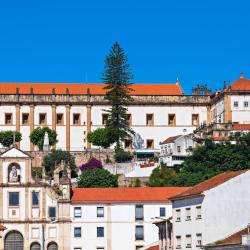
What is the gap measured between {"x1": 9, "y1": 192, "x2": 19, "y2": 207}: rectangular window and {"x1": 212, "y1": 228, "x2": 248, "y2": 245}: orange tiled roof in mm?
42422

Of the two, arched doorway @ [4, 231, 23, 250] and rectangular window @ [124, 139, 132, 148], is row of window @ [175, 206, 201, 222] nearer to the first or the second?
arched doorway @ [4, 231, 23, 250]

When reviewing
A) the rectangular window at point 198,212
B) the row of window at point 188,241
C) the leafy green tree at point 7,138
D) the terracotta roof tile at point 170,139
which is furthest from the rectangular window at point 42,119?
the rectangular window at point 198,212

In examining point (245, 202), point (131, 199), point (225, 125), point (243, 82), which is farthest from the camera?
point (243, 82)

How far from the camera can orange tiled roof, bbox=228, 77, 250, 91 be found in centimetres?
15250

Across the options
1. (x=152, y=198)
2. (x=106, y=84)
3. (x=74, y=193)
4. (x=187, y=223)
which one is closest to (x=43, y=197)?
(x=74, y=193)

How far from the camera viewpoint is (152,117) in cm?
15775

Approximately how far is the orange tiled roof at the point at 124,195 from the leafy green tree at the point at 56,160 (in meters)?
24.7

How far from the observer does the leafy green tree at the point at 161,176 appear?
415 feet

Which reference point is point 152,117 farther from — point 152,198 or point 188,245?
point 188,245

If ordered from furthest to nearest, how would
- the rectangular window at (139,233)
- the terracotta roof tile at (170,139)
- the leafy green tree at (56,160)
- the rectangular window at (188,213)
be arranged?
the terracotta roof tile at (170,139) < the leafy green tree at (56,160) < the rectangular window at (139,233) < the rectangular window at (188,213)

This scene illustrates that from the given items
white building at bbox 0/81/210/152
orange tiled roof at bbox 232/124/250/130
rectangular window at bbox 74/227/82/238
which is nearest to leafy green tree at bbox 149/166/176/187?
orange tiled roof at bbox 232/124/250/130

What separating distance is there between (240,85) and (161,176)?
27.7 m

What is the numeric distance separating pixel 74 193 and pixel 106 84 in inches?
1852

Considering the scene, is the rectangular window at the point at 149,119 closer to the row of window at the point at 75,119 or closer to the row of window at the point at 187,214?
the row of window at the point at 75,119
